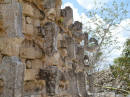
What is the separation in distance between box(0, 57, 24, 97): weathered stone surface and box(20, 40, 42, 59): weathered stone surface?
0.47 meters

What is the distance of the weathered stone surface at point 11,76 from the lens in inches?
95.7

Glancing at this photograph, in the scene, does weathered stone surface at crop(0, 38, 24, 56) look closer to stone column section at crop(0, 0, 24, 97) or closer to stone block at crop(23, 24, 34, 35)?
stone column section at crop(0, 0, 24, 97)

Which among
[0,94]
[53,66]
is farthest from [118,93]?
[0,94]

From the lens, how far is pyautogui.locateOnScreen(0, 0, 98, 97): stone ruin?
252 centimetres

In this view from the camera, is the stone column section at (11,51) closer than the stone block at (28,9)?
Yes

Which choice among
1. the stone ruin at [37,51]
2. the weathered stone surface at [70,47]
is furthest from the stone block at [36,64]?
the weathered stone surface at [70,47]

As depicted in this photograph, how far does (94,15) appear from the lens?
876cm

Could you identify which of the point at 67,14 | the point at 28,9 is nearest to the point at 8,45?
the point at 28,9

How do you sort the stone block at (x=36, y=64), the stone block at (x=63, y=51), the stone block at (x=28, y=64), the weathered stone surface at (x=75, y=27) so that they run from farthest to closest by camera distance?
the weathered stone surface at (x=75, y=27), the stone block at (x=63, y=51), the stone block at (x=36, y=64), the stone block at (x=28, y=64)

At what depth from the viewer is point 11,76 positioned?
2.46 m

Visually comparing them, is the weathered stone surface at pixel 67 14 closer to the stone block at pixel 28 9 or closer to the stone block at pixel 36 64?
the stone block at pixel 28 9

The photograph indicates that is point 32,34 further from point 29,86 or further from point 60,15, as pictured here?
point 60,15

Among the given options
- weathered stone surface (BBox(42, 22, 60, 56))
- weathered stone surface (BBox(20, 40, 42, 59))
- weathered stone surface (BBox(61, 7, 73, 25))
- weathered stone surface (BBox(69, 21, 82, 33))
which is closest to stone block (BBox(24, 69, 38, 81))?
weathered stone surface (BBox(20, 40, 42, 59))

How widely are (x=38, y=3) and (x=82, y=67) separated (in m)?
2.35
